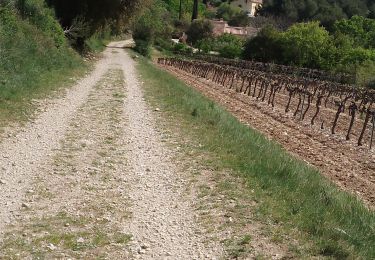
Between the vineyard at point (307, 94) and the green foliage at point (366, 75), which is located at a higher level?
the green foliage at point (366, 75)

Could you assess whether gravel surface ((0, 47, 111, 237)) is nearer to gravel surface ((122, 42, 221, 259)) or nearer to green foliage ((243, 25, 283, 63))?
gravel surface ((122, 42, 221, 259))

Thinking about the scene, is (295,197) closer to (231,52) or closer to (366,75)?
(366,75)

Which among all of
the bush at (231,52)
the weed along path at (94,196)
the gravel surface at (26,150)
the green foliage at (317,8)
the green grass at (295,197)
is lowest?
the gravel surface at (26,150)

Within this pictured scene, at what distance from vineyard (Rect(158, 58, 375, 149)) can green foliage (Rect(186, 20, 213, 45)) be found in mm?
21621

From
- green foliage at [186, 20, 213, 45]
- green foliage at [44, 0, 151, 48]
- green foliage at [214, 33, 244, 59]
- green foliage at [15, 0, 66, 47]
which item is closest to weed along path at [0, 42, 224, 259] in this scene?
green foliage at [15, 0, 66, 47]

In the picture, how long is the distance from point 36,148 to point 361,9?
98.3 m

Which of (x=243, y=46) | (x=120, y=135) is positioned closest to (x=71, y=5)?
(x=120, y=135)

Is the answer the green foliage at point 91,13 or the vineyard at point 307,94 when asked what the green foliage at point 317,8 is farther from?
the green foliage at point 91,13

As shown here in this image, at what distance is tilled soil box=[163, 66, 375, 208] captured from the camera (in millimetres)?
10102

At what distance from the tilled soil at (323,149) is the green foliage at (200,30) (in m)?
61.0

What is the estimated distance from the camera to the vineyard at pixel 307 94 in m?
16.7

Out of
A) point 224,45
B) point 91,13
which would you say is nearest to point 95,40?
point 91,13

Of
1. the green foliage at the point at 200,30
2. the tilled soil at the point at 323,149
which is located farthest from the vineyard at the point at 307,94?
the green foliage at the point at 200,30

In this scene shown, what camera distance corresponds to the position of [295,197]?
6.71m
